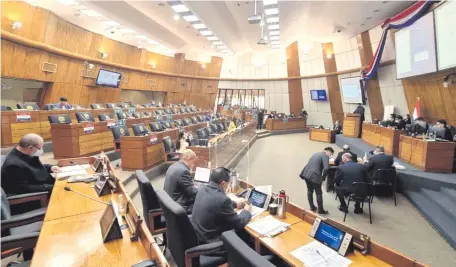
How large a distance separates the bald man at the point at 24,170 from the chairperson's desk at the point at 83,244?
2.60 ft

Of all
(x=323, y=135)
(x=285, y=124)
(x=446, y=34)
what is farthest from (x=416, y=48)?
(x=285, y=124)

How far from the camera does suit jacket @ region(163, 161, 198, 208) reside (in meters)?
3.17

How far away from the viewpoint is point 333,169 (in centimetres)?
569

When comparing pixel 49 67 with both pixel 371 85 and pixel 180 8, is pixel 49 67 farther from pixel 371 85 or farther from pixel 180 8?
pixel 371 85

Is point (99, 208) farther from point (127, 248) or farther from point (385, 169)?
point (385, 169)

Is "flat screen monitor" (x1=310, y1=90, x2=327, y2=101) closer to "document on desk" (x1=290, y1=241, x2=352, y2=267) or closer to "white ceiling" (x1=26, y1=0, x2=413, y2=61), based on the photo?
"white ceiling" (x1=26, y1=0, x2=413, y2=61)

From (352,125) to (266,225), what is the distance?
1039 centimetres

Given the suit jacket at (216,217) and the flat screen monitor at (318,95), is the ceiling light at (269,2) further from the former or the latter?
the flat screen monitor at (318,95)

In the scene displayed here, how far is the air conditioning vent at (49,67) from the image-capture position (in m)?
9.25

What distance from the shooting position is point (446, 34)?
20.4 ft

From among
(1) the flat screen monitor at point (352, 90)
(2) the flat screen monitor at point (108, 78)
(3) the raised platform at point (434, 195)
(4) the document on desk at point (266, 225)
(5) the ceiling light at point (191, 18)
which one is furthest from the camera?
(1) the flat screen monitor at point (352, 90)


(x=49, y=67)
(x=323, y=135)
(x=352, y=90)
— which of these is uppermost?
(x=49, y=67)

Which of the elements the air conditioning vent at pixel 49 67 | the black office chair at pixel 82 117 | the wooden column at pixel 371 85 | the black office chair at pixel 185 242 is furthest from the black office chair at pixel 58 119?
the wooden column at pixel 371 85

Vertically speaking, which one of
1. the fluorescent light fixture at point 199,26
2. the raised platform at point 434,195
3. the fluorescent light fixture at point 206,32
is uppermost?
the fluorescent light fixture at point 206,32
